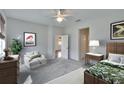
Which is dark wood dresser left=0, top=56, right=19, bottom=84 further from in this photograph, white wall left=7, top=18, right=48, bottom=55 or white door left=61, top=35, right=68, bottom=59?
white door left=61, top=35, right=68, bottom=59

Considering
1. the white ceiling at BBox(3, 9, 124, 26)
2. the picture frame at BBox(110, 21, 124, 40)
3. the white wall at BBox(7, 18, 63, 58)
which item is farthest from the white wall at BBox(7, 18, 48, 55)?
the picture frame at BBox(110, 21, 124, 40)

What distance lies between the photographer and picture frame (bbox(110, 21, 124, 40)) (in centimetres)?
362

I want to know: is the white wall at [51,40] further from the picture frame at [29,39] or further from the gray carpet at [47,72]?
the gray carpet at [47,72]

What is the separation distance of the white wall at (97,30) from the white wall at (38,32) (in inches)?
56.8

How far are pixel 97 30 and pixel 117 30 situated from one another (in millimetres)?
981

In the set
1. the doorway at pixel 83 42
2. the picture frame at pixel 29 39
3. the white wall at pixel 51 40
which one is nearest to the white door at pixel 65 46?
the white wall at pixel 51 40

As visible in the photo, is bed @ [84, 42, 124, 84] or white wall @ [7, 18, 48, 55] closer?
bed @ [84, 42, 124, 84]

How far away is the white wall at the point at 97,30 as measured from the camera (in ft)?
13.3

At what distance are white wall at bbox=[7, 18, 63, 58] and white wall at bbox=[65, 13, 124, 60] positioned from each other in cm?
144

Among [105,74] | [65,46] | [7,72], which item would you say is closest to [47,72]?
[7,72]

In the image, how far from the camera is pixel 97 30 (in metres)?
4.57

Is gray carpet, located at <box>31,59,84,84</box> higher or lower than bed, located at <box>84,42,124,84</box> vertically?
lower
